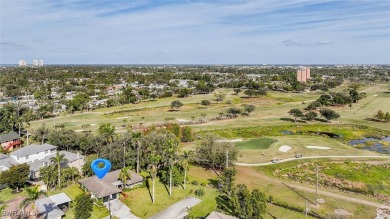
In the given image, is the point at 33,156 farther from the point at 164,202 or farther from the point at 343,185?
the point at 343,185

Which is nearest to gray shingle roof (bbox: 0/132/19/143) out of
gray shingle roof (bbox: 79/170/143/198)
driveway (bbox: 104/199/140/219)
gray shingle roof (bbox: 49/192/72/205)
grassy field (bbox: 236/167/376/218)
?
gray shingle roof (bbox: 79/170/143/198)

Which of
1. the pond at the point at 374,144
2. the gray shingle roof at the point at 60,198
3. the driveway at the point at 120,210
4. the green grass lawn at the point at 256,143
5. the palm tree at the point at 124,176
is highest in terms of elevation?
the palm tree at the point at 124,176

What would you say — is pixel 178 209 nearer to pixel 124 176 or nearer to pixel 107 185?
pixel 124 176

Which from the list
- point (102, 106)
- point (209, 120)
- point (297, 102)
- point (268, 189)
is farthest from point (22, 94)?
point (268, 189)

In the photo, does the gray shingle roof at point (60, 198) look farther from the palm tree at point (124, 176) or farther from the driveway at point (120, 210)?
the palm tree at point (124, 176)

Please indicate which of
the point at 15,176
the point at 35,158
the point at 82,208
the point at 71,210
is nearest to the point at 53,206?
the point at 71,210

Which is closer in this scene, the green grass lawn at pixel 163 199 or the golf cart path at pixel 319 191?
the green grass lawn at pixel 163 199

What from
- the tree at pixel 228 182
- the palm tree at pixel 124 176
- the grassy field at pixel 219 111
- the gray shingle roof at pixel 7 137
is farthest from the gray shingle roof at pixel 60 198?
the grassy field at pixel 219 111
